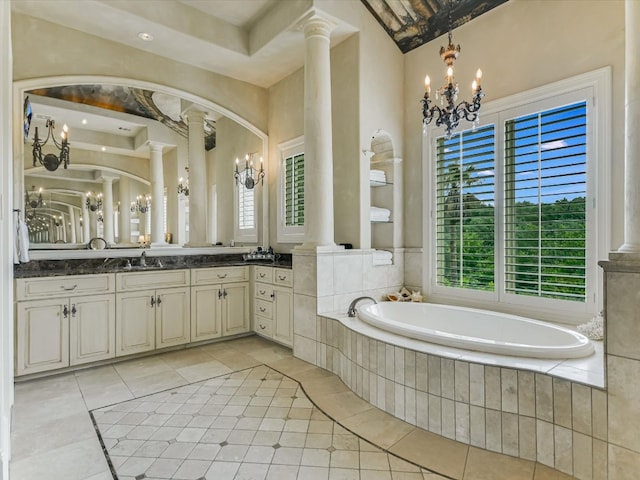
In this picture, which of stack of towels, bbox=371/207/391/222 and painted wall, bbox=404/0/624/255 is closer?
painted wall, bbox=404/0/624/255

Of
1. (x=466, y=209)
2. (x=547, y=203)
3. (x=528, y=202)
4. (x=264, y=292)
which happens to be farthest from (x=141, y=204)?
(x=547, y=203)

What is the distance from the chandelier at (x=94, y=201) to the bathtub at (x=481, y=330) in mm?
2738

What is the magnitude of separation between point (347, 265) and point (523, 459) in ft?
6.45

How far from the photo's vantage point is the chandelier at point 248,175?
179 inches

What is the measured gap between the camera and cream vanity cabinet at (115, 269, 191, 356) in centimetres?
334

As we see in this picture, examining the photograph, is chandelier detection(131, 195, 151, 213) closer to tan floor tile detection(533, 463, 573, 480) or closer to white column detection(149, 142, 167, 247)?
white column detection(149, 142, 167, 247)

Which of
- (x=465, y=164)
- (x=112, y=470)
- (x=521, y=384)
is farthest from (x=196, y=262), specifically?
(x=521, y=384)

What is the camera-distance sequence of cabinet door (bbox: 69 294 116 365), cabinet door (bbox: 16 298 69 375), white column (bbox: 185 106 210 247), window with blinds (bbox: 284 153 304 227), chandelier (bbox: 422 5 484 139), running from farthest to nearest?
1. window with blinds (bbox: 284 153 304 227)
2. white column (bbox: 185 106 210 247)
3. cabinet door (bbox: 69 294 116 365)
4. cabinet door (bbox: 16 298 69 375)
5. chandelier (bbox: 422 5 484 139)

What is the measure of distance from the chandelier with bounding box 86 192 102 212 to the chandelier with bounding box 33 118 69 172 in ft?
1.08

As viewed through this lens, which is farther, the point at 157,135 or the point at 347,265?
the point at 157,135

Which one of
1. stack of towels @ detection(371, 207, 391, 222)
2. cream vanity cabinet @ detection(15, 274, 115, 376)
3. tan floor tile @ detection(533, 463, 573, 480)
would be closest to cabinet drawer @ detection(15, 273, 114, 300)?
cream vanity cabinet @ detection(15, 274, 115, 376)

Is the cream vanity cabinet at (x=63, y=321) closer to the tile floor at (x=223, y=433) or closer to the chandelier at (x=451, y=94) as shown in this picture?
the tile floor at (x=223, y=433)

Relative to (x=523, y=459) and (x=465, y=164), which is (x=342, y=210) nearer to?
(x=465, y=164)

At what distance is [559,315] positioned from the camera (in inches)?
112
